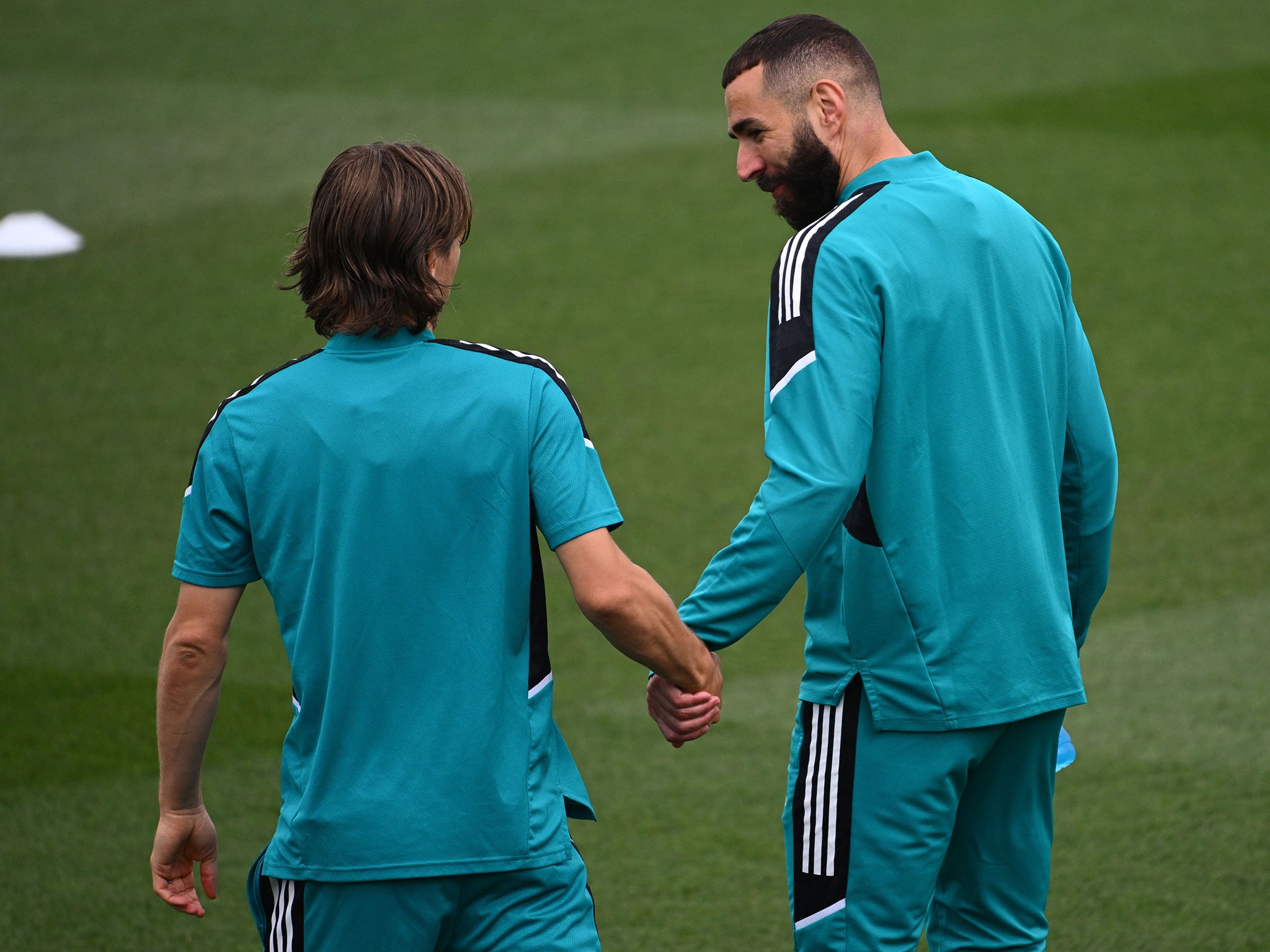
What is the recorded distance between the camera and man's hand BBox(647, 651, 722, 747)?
218 centimetres

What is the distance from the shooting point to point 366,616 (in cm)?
188

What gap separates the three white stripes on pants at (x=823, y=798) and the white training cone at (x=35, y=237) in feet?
26.9

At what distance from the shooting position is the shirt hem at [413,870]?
188 centimetres

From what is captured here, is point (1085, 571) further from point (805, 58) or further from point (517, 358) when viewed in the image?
point (517, 358)

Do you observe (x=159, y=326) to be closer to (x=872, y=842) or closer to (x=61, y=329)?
(x=61, y=329)

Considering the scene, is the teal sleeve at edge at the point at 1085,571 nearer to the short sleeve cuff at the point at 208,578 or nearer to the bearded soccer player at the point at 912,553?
the bearded soccer player at the point at 912,553

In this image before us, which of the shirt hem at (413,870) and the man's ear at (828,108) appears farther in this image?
the man's ear at (828,108)

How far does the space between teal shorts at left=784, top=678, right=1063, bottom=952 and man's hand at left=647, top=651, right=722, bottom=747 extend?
0.62 ft

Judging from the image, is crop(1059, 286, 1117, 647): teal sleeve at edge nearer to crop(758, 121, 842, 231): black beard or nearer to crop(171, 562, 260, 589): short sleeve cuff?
crop(758, 121, 842, 231): black beard

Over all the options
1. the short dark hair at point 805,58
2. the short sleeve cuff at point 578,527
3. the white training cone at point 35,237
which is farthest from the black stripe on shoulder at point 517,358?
the white training cone at point 35,237

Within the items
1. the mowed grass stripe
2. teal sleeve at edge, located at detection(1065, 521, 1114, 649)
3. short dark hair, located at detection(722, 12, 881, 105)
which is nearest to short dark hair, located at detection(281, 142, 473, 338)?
short dark hair, located at detection(722, 12, 881, 105)

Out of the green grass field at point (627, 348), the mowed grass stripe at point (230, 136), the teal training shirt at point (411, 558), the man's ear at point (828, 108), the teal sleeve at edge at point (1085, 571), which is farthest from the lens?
the mowed grass stripe at point (230, 136)

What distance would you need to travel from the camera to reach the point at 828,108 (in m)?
2.38

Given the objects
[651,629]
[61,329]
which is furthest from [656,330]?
[651,629]
